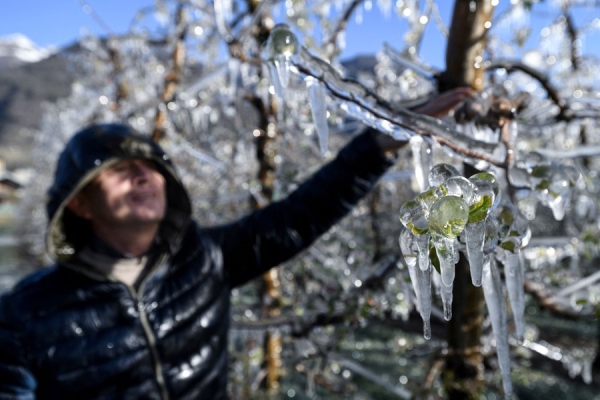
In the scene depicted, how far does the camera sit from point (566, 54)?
166 inches

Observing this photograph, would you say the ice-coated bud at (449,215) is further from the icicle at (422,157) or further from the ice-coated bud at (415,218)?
the icicle at (422,157)

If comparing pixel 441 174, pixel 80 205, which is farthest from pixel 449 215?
pixel 80 205

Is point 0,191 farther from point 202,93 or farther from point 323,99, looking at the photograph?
point 323,99

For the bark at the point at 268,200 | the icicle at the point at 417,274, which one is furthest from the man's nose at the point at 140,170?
the icicle at the point at 417,274

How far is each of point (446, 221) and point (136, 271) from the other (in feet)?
5.65

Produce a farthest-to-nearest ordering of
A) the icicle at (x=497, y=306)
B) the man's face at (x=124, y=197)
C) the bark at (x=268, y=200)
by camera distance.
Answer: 1. the bark at (x=268, y=200)
2. the man's face at (x=124, y=197)
3. the icicle at (x=497, y=306)

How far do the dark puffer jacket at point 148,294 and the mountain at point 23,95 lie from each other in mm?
80594

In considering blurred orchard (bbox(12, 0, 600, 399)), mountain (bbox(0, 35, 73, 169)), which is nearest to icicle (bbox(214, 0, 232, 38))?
blurred orchard (bbox(12, 0, 600, 399))

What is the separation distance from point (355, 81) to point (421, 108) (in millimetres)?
490

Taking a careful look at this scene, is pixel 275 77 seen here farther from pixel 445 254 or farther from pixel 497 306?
pixel 497 306

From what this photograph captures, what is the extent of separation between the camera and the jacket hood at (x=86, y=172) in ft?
6.13

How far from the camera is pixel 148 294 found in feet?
6.05

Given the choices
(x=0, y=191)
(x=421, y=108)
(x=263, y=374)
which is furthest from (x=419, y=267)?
(x=0, y=191)

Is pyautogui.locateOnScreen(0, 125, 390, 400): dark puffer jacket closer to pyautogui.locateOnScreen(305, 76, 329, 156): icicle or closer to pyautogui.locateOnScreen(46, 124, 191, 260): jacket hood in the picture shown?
pyautogui.locateOnScreen(46, 124, 191, 260): jacket hood
